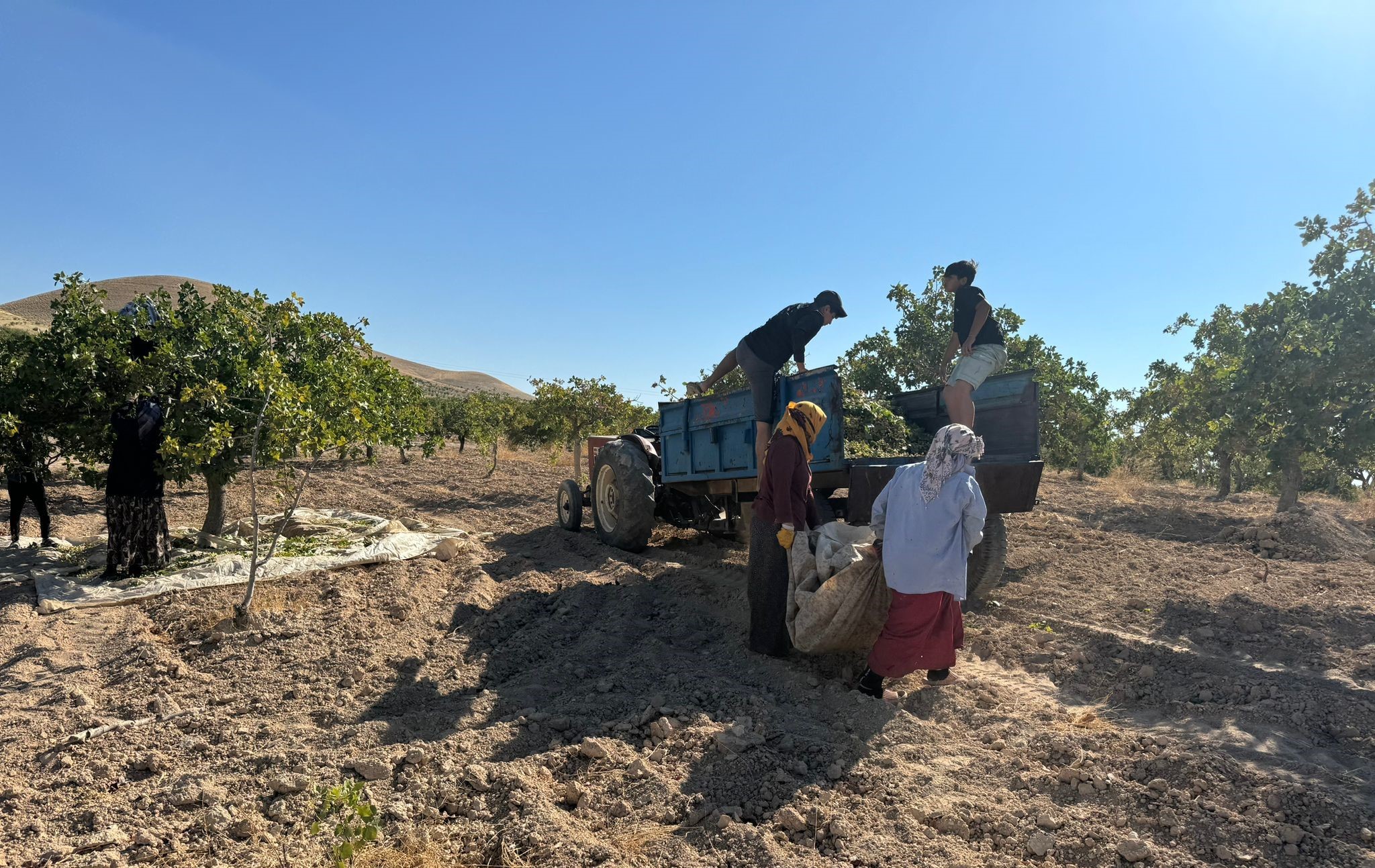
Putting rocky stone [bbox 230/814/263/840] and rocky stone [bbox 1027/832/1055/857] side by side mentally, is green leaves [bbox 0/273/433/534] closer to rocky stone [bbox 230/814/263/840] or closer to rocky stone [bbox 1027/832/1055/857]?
rocky stone [bbox 230/814/263/840]

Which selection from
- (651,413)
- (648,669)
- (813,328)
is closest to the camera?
(648,669)

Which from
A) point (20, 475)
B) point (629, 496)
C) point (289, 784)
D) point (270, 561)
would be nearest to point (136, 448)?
point (270, 561)

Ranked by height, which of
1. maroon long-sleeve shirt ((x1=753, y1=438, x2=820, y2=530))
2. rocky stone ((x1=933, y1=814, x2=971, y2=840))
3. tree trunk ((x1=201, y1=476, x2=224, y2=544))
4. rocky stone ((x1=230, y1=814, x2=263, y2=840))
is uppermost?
maroon long-sleeve shirt ((x1=753, y1=438, x2=820, y2=530))

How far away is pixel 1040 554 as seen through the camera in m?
7.63

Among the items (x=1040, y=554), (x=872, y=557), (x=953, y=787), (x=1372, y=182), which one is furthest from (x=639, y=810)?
(x=1372, y=182)

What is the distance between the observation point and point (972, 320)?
565 cm

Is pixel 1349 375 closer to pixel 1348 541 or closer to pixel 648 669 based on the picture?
pixel 1348 541

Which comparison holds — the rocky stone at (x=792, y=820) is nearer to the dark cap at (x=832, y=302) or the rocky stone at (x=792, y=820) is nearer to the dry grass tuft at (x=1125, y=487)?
the dark cap at (x=832, y=302)

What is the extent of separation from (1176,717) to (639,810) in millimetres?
2772

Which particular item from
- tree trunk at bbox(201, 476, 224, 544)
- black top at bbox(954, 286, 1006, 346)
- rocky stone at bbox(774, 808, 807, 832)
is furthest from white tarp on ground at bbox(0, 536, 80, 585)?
black top at bbox(954, 286, 1006, 346)

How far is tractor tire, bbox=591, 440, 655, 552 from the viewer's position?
7613 millimetres

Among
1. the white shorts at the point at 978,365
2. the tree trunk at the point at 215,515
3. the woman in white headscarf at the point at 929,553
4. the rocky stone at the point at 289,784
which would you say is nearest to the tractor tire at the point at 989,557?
the white shorts at the point at 978,365

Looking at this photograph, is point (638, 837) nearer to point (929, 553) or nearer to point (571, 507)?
point (929, 553)

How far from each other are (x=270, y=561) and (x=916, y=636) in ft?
18.4
